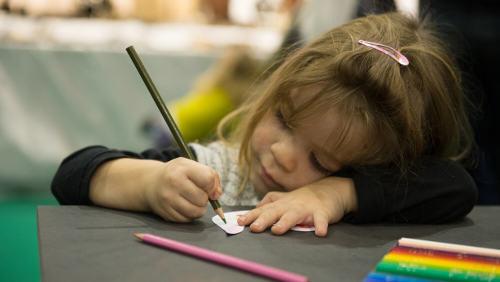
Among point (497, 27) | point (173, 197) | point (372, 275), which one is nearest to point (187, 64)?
point (497, 27)

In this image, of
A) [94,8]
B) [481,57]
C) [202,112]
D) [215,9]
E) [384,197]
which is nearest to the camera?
[384,197]

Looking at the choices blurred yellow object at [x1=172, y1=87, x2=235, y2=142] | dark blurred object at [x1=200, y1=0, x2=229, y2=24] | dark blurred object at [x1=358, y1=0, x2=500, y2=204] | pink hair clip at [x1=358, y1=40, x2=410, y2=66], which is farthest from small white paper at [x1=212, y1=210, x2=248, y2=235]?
dark blurred object at [x1=200, y1=0, x2=229, y2=24]

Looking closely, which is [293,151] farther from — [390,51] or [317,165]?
[390,51]

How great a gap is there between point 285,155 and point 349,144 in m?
0.08

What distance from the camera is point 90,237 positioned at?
0.60 meters

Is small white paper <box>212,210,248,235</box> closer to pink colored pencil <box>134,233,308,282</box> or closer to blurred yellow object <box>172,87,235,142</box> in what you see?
Answer: pink colored pencil <box>134,233,308,282</box>

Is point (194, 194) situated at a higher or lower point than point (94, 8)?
lower

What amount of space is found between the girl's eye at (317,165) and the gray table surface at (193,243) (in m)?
0.11

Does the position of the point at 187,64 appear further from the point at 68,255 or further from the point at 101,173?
the point at 68,255

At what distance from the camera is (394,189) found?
78 centimetres

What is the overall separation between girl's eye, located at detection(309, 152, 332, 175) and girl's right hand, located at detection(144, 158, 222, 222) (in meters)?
0.18

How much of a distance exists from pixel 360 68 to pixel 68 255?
401mm

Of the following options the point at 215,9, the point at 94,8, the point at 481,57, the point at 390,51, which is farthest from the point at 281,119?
the point at 215,9

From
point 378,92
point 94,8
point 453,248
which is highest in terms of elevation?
point 94,8
